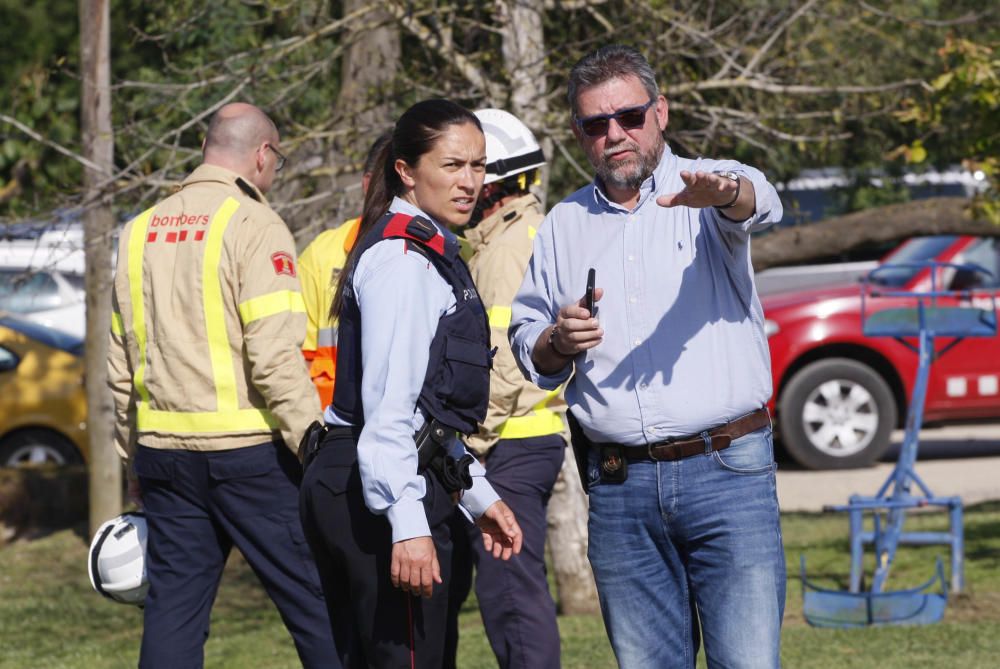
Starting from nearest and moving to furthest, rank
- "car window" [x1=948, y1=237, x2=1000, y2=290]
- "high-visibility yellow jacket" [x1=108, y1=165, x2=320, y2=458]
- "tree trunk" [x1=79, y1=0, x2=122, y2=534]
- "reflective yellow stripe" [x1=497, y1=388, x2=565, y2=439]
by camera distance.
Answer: "high-visibility yellow jacket" [x1=108, y1=165, x2=320, y2=458], "reflective yellow stripe" [x1=497, y1=388, x2=565, y2=439], "tree trunk" [x1=79, y1=0, x2=122, y2=534], "car window" [x1=948, y1=237, x2=1000, y2=290]

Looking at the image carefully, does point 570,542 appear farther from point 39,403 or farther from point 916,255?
point 916,255

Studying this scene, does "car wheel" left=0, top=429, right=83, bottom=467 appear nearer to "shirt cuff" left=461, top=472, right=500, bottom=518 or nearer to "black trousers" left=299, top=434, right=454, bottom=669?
"shirt cuff" left=461, top=472, right=500, bottom=518

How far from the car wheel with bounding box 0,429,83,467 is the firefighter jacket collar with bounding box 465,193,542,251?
24.6 feet

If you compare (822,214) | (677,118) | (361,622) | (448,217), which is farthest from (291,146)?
(822,214)

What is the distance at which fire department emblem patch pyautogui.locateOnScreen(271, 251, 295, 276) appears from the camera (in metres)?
4.56

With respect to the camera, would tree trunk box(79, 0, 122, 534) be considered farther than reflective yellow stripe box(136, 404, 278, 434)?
Yes

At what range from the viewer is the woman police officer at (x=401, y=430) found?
338 cm

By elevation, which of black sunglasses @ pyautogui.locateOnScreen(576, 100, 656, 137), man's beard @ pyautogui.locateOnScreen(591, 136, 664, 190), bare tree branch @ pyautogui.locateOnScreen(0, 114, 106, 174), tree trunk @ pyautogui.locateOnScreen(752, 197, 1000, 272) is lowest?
man's beard @ pyautogui.locateOnScreen(591, 136, 664, 190)

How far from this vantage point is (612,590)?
12.2 feet

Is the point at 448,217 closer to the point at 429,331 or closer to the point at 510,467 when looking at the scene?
the point at 429,331

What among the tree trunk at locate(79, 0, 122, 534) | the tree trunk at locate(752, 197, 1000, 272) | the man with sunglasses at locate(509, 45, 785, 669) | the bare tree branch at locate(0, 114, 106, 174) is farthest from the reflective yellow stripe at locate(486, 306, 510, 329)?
the tree trunk at locate(752, 197, 1000, 272)

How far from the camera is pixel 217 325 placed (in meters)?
4.58

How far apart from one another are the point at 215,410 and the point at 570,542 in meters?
2.92

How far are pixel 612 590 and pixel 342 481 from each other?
735 mm
